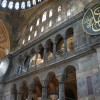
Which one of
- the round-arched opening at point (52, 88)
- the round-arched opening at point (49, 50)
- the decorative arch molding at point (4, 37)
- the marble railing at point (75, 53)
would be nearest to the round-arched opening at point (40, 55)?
the round-arched opening at point (49, 50)

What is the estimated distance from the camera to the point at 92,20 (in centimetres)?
983

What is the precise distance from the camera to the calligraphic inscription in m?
9.40

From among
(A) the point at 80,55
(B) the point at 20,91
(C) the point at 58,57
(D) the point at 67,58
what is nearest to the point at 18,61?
(B) the point at 20,91

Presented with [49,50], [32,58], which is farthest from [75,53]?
[32,58]

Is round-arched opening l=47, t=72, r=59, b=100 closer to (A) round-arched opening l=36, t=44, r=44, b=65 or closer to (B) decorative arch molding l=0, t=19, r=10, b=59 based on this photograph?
(A) round-arched opening l=36, t=44, r=44, b=65

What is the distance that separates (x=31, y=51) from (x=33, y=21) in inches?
152

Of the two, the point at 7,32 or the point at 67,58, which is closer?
the point at 67,58

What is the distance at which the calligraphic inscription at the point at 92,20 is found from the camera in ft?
30.8

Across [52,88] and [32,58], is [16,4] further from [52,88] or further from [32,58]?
[52,88]

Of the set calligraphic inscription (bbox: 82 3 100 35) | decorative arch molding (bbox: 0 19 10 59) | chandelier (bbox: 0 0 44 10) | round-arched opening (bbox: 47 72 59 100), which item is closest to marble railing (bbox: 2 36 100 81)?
calligraphic inscription (bbox: 82 3 100 35)

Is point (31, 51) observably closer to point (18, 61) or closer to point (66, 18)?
point (18, 61)

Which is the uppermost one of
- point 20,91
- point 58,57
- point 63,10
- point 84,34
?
point 63,10

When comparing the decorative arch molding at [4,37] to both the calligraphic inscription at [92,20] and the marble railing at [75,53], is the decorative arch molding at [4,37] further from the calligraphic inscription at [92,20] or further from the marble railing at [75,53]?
the calligraphic inscription at [92,20]

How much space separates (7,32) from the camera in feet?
61.7
